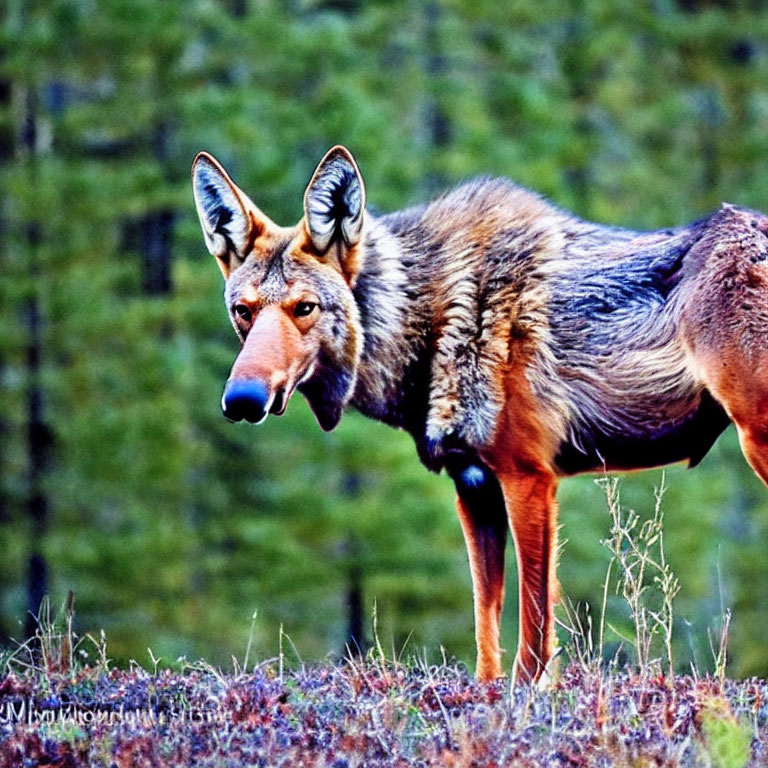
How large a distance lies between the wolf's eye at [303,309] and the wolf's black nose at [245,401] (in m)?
0.61

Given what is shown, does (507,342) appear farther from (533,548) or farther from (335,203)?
(335,203)

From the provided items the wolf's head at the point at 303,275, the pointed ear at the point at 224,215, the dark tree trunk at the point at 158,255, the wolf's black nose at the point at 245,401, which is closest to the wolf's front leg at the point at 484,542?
the wolf's head at the point at 303,275

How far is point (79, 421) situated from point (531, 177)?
8257 millimetres

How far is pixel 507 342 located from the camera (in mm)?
6637

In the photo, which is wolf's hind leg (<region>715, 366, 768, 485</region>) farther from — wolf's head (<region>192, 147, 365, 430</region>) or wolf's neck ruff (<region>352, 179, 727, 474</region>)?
wolf's head (<region>192, 147, 365, 430</region>)

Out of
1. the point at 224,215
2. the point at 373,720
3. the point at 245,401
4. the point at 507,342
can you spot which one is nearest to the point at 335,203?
the point at 224,215

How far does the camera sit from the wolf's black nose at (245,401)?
600cm

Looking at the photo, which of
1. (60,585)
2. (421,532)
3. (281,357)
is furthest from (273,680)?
(60,585)

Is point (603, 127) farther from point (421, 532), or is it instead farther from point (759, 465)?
point (759, 465)

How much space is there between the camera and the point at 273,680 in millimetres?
5910

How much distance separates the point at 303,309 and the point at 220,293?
1562 cm

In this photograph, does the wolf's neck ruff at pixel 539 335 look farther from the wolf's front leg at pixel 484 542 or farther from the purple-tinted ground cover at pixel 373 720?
the purple-tinted ground cover at pixel 373 720

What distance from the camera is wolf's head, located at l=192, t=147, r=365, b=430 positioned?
6.52 m

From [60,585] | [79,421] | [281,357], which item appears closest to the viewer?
[281,357]
